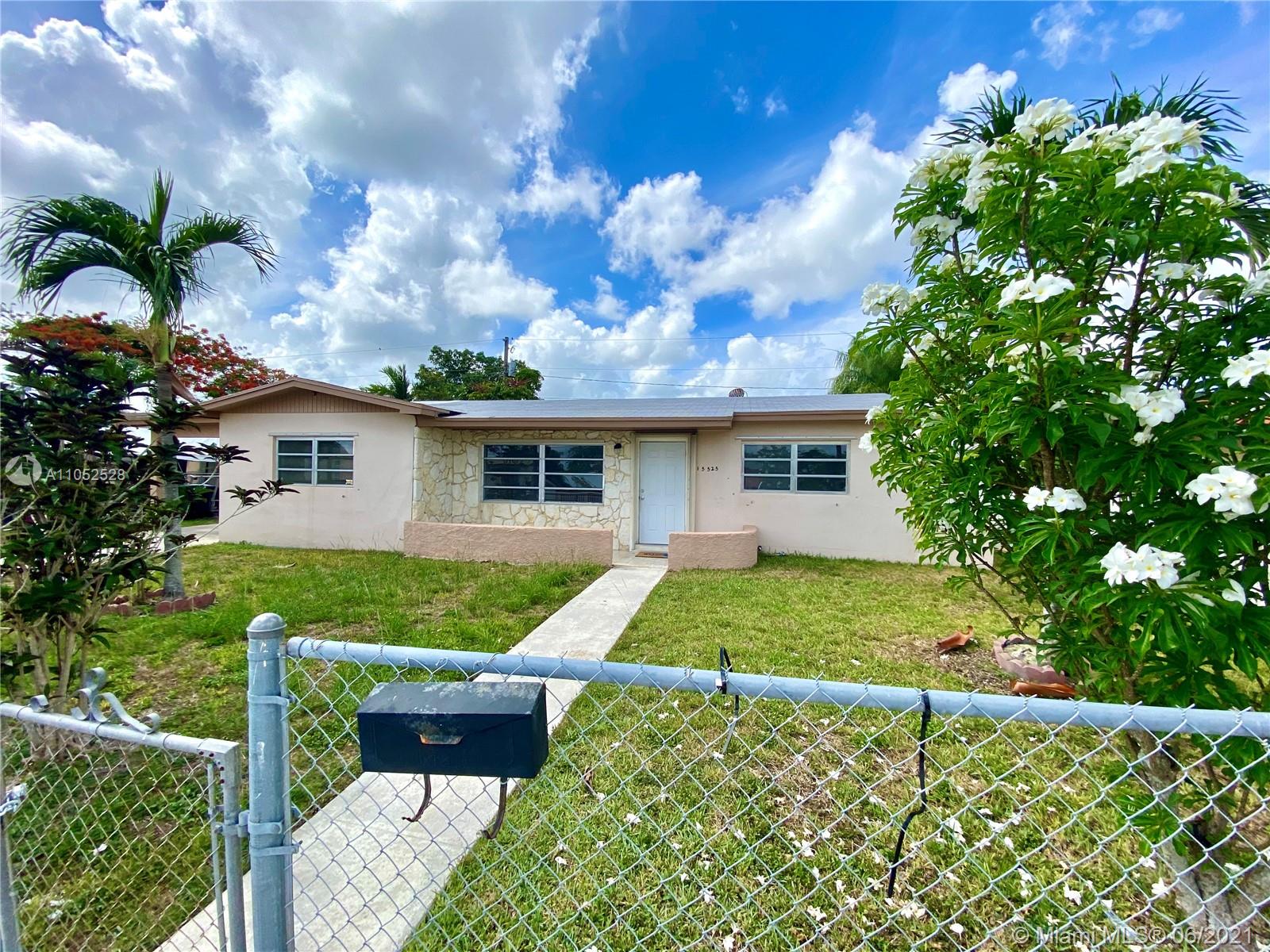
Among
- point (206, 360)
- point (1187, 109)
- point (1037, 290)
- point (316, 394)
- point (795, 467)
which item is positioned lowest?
point (795, 467)

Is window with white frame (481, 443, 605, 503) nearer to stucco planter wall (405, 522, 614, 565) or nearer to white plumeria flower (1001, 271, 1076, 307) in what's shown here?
stucco planter wall (405, 522, 614, 565)

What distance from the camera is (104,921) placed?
1932 millimetres

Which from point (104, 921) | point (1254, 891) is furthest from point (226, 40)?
point (1254, 891)

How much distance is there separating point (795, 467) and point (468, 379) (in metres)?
25.8

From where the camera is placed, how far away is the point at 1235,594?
1331mm

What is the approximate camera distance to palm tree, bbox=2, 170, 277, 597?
4.70m

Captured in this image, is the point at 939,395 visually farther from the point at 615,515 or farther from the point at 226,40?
the point at 615,515

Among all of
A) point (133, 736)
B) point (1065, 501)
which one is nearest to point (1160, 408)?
point (1065, 501)

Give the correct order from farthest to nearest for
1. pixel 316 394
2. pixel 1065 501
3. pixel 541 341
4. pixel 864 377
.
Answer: pixel 541 341 → pixel 864 377 → pixel 316 394 → pixel 1065 501

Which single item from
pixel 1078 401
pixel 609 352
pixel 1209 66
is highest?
pixel 609 352

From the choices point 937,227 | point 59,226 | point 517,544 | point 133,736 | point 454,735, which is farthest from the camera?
point 517,544

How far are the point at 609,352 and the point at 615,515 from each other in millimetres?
21606

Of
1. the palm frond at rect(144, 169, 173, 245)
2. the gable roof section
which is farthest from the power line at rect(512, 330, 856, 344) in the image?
the palm frond at rect(144, 169, 173, 245)

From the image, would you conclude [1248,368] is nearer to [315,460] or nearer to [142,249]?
[142,249]
